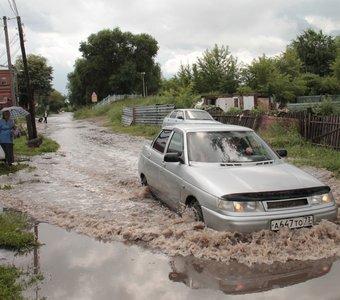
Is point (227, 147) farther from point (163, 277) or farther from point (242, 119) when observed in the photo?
point (242, 119)

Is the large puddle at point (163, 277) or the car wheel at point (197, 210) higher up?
the car wheel at point (197, 210)

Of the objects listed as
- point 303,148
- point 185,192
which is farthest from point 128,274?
point 303,148

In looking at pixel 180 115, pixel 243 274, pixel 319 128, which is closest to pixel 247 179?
pixel 243 274

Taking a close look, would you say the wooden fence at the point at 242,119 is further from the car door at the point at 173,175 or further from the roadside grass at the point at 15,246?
the roadside grass at the point at 15,246

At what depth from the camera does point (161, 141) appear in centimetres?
829

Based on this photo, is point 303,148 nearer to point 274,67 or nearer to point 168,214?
point 168,214

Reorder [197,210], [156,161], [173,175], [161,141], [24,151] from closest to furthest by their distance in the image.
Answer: [197,210] < [173,175] < [156,161] < [161,141] < [24,151]

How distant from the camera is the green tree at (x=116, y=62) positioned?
66312mm

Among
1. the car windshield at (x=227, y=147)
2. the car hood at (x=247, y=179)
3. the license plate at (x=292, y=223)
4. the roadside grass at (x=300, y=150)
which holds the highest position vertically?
the car windshield at (x=227, y=147)

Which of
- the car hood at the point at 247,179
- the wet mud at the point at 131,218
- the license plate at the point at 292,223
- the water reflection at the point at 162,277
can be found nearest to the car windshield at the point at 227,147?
the car hood at the point at 247,179

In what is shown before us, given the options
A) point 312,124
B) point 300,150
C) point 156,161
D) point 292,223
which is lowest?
point 300,150

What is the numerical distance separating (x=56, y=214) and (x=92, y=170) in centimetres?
559

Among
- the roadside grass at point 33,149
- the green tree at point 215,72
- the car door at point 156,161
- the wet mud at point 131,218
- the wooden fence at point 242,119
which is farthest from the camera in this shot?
the green tree at point 215,72

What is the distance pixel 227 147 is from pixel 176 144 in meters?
0.92
